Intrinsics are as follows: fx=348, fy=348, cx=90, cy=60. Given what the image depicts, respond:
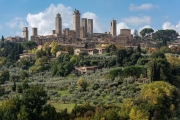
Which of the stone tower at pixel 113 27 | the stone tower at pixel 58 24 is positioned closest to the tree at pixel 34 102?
the stone tower at pixel 58 24

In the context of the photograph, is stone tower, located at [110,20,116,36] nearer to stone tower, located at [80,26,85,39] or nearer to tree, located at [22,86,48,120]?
stone tower, located at [80,26,85,39]

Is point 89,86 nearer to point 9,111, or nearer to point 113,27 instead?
point 9,111

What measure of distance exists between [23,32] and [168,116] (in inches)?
2953

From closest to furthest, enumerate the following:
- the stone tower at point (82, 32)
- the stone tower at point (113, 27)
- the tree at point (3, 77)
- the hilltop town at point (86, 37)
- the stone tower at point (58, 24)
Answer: the tree at point (3, 77)
the hilltop town at point (86, 37)
the stone tower at point (82, 32)
the stone tower at point (58, 24)
the stone tower at point (113, 27)

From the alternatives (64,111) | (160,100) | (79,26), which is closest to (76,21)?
(79,26)

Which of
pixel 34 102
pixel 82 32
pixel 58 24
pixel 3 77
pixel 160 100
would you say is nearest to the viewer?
pixel 34 102

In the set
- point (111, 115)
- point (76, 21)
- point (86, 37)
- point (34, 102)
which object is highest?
point (76, 21)

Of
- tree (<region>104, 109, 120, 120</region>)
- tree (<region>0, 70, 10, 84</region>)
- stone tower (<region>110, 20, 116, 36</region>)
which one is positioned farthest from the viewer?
stone tower (<region>110, 20, 116, 36</region>)

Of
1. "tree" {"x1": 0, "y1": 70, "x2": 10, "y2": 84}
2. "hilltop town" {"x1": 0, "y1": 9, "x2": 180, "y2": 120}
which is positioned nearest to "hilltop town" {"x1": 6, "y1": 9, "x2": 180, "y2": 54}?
"hilltop town" {"x1": 0, "y1": 9, "x2": 180, "y2": 120}

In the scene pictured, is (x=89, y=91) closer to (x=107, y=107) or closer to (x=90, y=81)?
(x=90, y=81)

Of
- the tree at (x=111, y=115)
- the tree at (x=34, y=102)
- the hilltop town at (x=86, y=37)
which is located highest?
the hilltop town at (x=86, y=37)

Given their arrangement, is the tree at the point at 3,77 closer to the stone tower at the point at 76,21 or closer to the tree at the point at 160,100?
the tree at the point at 160,100

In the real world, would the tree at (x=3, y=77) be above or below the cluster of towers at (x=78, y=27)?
below

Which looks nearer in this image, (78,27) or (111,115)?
(111,115)
